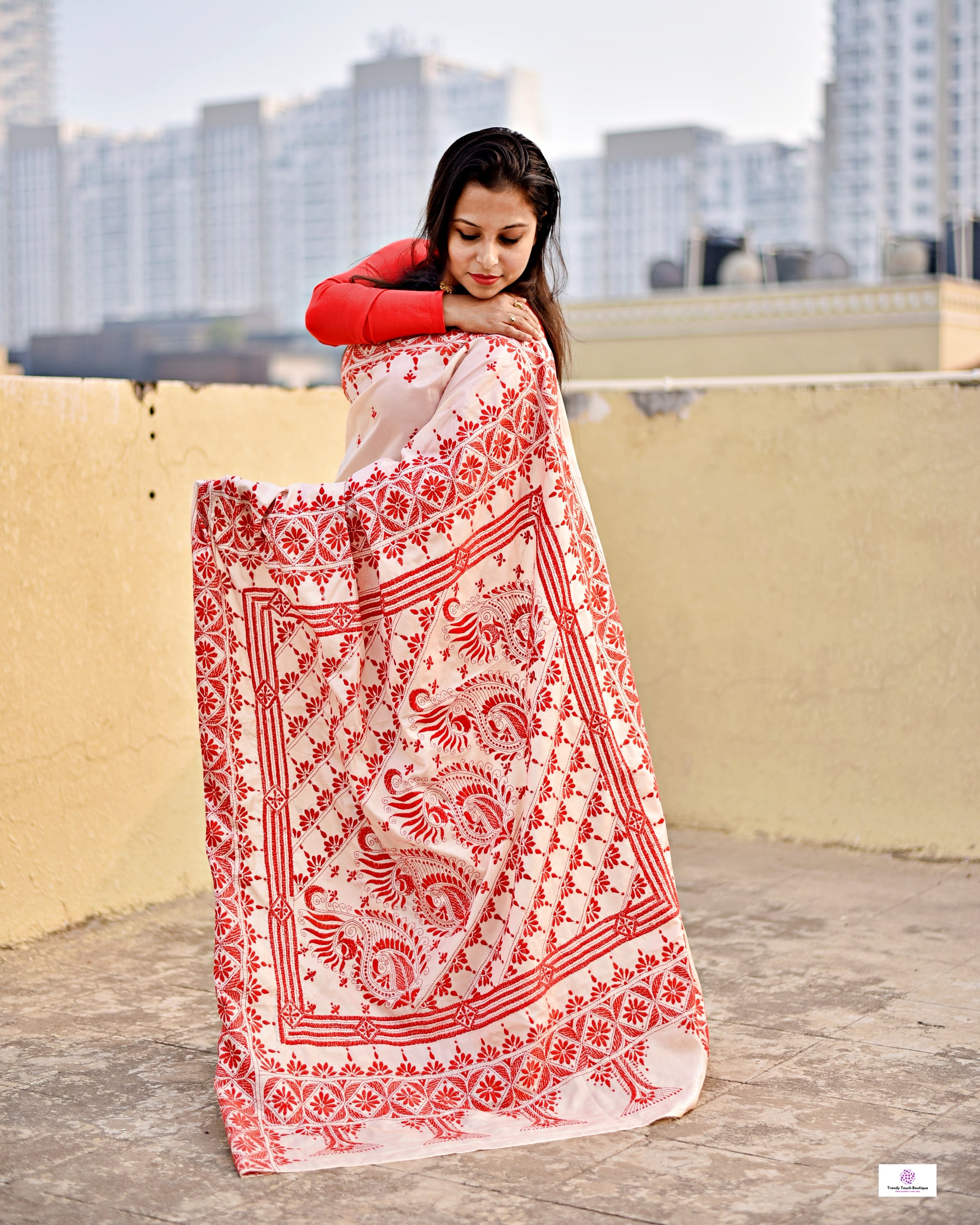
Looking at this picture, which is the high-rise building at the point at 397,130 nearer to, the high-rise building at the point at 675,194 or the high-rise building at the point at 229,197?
the high-rise building at the point at 229,197

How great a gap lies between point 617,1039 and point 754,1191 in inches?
16.0

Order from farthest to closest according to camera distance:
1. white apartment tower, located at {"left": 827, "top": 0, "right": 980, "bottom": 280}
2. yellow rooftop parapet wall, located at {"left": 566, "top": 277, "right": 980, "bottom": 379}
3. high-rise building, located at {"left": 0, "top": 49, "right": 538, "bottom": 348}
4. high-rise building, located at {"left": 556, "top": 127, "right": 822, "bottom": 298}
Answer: high-rise building, located at {"left": 0, "top": 49, "right": 538, "bottom": 348} → high-rise building, located at {"left": 556, "top": 127, "right": 822, "bottom": 298} → white apartment tower, located at {"left": 827, "top": 0, "right": 980, "bottom": 280} → yellow rooftop parapet wall, located at {"left": 566, "top": 277, "right": 980, "bottom": 379}

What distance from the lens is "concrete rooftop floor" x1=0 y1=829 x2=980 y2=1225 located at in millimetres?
2049

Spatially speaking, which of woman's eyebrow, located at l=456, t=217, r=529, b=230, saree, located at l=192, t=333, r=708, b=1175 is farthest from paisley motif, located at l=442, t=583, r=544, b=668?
woman's eyebrow, located at l=456, t=217, r=529, b=230

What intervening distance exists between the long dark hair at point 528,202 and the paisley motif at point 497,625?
1.47 ft

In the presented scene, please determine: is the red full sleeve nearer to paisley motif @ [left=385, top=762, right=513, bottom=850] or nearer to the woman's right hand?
the woman's right hand

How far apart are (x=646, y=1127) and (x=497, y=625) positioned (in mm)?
848

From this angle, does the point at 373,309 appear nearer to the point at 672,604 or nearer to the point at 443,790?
the point at 443,790

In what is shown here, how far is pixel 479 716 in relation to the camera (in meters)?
2.48

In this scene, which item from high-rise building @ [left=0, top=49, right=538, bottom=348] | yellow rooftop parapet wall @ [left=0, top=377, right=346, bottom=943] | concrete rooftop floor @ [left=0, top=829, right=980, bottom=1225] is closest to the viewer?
concrete rooftop floor @ [left=0, top=829, right=980, bottom=1225]

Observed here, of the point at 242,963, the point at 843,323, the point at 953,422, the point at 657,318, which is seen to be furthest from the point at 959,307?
the point at 242,963

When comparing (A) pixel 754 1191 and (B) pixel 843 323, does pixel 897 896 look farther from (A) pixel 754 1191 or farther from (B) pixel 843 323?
(B) pixel 843 323

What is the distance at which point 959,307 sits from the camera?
12094mm

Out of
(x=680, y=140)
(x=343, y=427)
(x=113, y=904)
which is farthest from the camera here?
(x=680, y=140)
